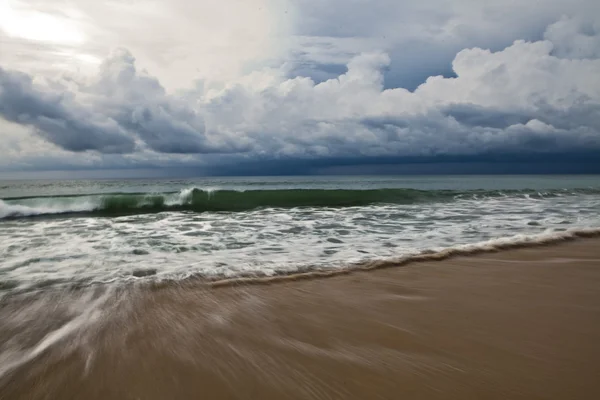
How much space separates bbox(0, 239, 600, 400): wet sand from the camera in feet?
5.88

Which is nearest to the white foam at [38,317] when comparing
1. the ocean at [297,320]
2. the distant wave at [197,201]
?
the ocean at [297,320]

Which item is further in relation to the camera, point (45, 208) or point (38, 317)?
point (45, 208)

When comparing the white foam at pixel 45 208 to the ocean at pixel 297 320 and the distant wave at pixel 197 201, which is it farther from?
the ocean at pixel 297 320

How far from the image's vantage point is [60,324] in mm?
2699

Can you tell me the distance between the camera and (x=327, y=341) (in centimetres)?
230

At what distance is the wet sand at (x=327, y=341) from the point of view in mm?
1791

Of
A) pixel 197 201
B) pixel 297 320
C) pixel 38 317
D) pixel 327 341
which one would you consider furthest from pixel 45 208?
pixel 327 341

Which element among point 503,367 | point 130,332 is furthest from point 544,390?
point 130,332

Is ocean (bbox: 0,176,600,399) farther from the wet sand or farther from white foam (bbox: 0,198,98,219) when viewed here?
white foam (bbox: 0,198,98,219)

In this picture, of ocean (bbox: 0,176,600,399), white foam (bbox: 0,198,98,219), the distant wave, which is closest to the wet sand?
ocean (bbox: 0,176,600,399)

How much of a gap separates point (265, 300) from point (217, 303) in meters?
0.44

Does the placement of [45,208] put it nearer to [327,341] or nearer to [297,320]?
[297,320]

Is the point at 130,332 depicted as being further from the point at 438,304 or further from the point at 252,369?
the point at 438,304

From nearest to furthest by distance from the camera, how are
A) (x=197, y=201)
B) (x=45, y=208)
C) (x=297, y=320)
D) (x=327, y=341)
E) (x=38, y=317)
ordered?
(x=327, y=341) < (x=297, y=320) < (x=38, y=317) < (x=45, y=208) < (x=197, y=201)
